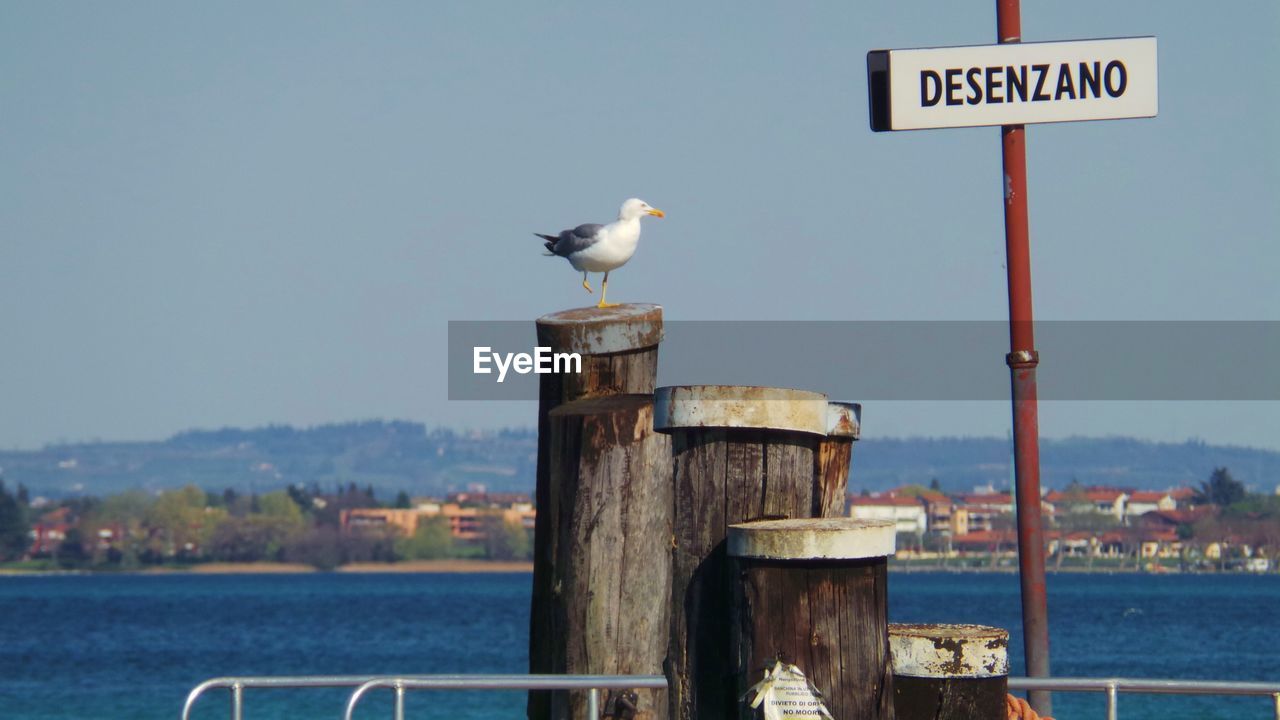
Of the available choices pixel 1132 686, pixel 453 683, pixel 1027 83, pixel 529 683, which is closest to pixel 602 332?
pixel 453 683

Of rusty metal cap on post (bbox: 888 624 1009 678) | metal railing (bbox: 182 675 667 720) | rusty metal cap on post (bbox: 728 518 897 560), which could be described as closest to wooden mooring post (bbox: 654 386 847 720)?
rusty metal cap on post (bbox: 728 518 897 560)

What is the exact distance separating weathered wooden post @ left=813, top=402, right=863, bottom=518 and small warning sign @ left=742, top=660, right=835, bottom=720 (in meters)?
1.71

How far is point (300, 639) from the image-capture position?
93.2m

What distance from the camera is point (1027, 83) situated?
6117 millimetres

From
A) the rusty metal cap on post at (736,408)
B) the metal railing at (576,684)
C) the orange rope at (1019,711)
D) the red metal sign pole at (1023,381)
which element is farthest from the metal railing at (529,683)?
the rusty metal cap on post at (736,408)

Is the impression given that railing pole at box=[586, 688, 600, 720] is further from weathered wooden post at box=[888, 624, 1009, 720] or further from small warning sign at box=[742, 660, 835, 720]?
small warning sign at box=[742, 660, 835, 720]

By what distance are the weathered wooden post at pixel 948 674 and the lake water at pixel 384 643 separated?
1386 inches

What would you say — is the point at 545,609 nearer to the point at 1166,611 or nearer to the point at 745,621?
the point at 745,621

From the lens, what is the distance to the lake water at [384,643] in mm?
46812

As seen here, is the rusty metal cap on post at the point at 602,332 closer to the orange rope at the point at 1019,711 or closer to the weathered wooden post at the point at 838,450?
the weathered wooden post at the point at 838,450

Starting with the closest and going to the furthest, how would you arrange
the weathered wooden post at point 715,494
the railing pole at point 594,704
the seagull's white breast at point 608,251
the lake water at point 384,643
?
1. the weathered wooden post at point 715,494
2. the railing pole at point 594,704
3. the seagull's white breast at point 608,251
4. the lake water at point 384,643

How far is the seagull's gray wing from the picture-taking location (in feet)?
30.8

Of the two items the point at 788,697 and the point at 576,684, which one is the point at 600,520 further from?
the point at 788,697

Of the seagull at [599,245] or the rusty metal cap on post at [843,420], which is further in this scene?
the seagull at [599,245]
